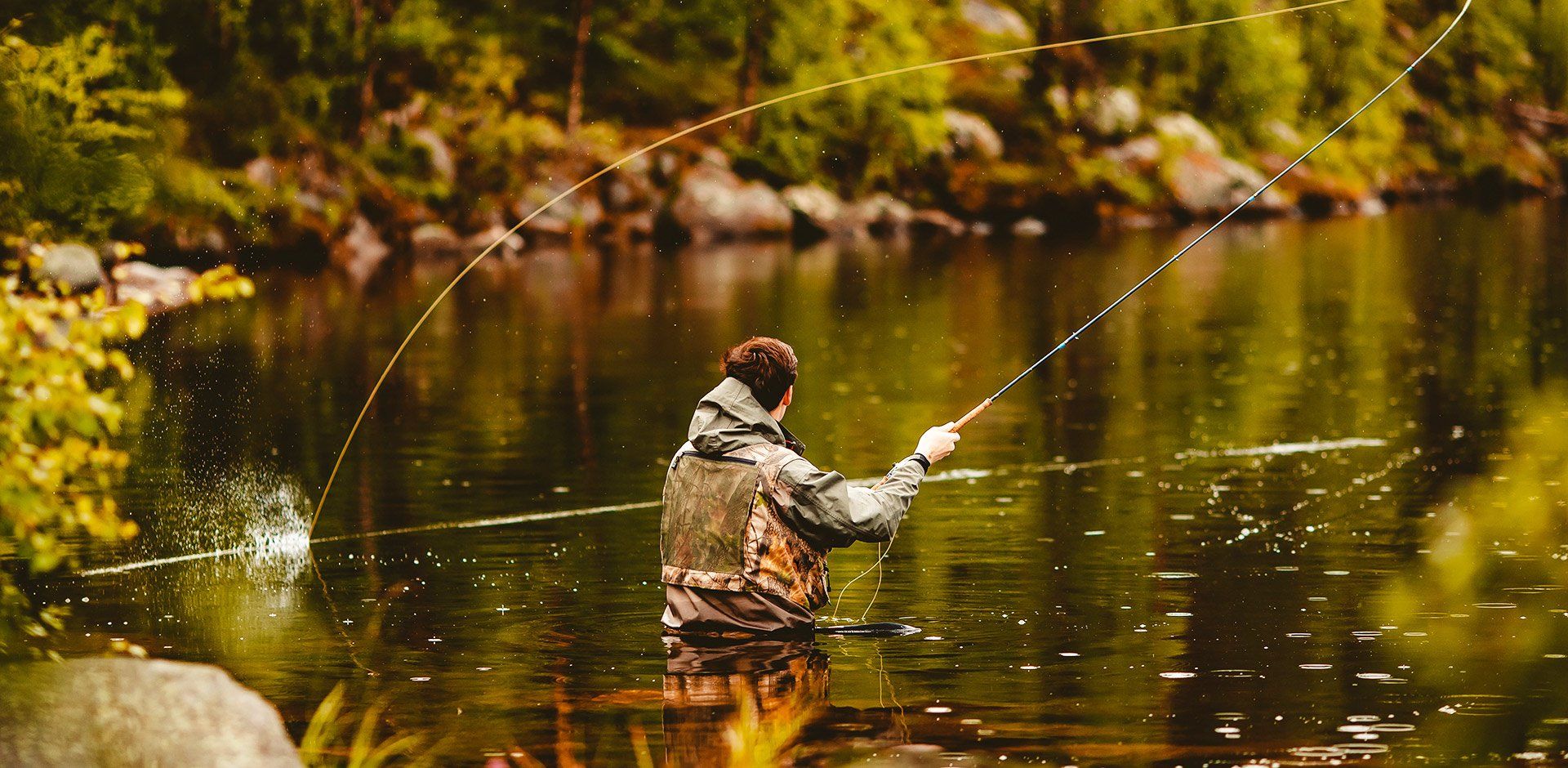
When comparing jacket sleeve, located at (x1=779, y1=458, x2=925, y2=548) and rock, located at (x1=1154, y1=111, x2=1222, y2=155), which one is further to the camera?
rock, located at (x1=1154, y1=111, x2=1222, y2=155)

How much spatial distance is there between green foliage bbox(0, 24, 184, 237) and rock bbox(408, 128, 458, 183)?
40.4 feet

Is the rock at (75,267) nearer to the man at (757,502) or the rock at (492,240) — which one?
the rock at (492,240)

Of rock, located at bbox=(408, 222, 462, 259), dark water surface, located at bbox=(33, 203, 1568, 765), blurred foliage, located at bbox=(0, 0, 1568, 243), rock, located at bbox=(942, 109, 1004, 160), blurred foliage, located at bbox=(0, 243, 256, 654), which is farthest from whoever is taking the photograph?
rock, located at bbox=(942, 109, 1004, 160)

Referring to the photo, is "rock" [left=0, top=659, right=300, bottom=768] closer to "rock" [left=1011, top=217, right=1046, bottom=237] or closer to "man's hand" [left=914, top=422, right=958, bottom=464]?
"man's hand" [left=914, top=422, right=958, bottom=464]

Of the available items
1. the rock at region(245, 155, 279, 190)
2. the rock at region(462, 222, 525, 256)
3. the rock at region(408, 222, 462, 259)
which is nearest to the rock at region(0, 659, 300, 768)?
the rock at region(245, 155, 279, 190)

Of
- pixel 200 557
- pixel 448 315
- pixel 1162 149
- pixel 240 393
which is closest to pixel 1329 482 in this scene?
pixel 200 557

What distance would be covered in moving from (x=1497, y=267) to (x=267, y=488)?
29.1 meters

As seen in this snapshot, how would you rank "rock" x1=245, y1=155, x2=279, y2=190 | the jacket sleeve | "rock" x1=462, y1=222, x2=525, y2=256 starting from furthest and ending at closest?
"rock" x1=462, y1=222, x2=525, y2=256 → "rock" x1=245, y1=155, x2=279, y2=190 → the jacket sleeve

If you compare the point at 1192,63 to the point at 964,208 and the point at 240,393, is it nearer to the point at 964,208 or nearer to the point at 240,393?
the point at 964,208

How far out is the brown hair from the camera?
842cm

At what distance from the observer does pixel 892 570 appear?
1127 centimetres

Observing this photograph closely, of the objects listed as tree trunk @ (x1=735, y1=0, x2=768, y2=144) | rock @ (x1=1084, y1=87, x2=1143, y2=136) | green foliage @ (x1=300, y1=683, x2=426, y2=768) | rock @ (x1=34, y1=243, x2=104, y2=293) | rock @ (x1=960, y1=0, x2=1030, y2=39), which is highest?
rock @ (x1=960, y1=0, x2=1030, y2=39)

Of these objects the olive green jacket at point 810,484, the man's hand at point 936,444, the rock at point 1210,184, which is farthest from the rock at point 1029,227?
the olive green jacket at point 810,484

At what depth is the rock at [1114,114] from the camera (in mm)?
68125
